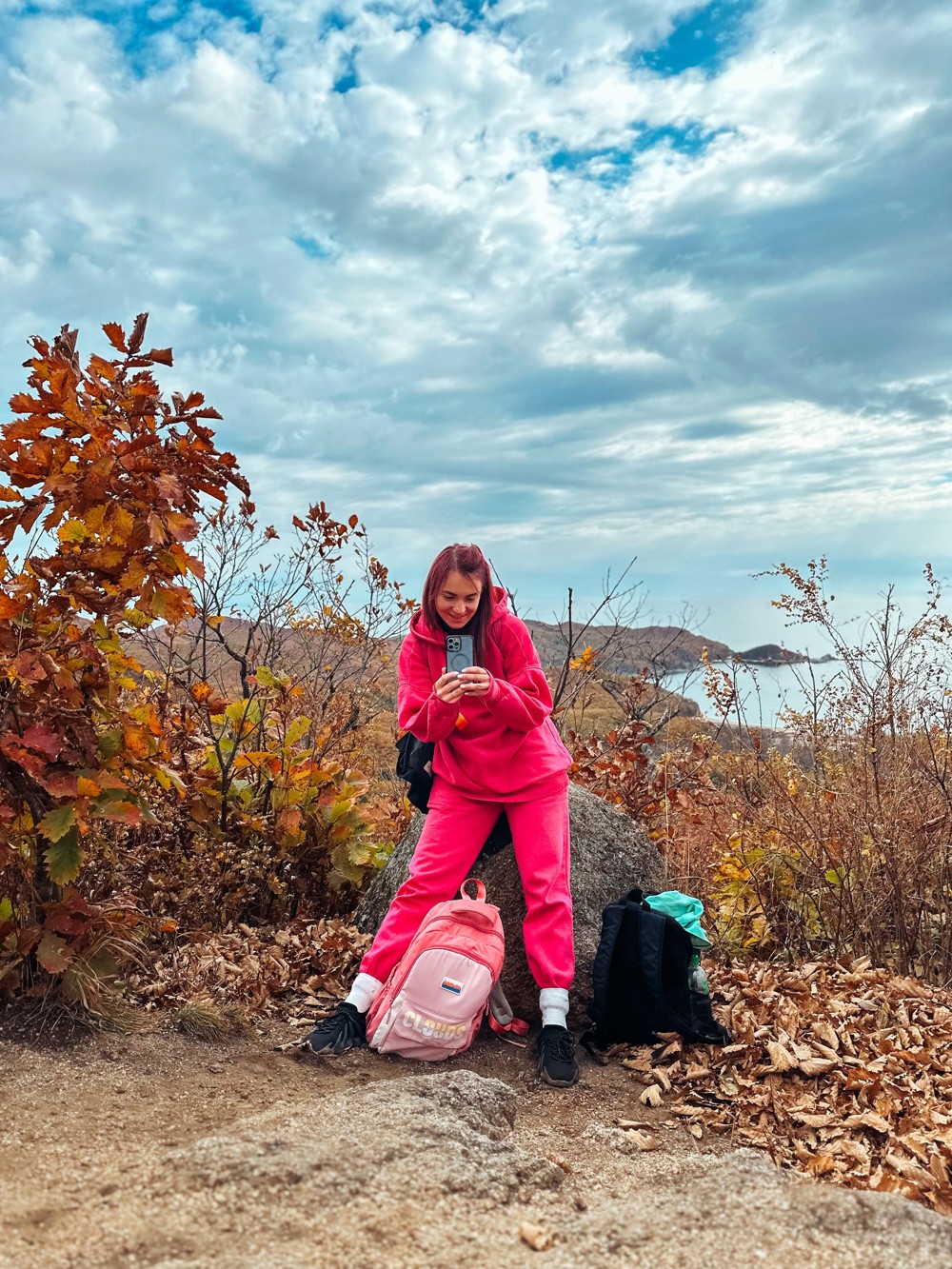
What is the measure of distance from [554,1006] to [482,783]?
92 centimetres

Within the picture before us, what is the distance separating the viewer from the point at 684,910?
169 inches

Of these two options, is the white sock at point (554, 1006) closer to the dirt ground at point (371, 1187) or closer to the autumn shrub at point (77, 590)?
the dirt ground at point (371, 1187)

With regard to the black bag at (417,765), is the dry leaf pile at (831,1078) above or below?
below

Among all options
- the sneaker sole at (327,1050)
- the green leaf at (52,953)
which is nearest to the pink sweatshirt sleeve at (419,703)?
the sneaker sole at (327,1050)

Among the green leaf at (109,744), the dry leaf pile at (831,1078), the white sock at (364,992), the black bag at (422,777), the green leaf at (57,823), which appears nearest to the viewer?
the dry leaf pile at (831,1078)

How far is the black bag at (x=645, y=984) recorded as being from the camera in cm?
410

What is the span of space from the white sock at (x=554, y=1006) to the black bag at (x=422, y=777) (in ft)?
2.11

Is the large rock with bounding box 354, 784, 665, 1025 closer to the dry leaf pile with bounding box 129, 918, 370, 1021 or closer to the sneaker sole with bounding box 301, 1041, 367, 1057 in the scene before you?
the dry leaf pile with bounding box 129, 918, 370, 1021

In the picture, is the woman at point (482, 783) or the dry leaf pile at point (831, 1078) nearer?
the dry leaf pile at point (831, 1078)

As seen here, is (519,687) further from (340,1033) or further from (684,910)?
(340,1033)

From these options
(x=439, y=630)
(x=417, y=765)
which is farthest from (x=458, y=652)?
(x=417, y=765)

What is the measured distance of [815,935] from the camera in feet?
17.5

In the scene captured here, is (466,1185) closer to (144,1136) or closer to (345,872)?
(144,1136)

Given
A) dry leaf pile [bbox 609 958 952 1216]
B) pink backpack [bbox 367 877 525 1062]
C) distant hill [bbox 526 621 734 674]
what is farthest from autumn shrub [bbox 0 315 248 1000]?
distant hill [bbox 526 621 734 674]
